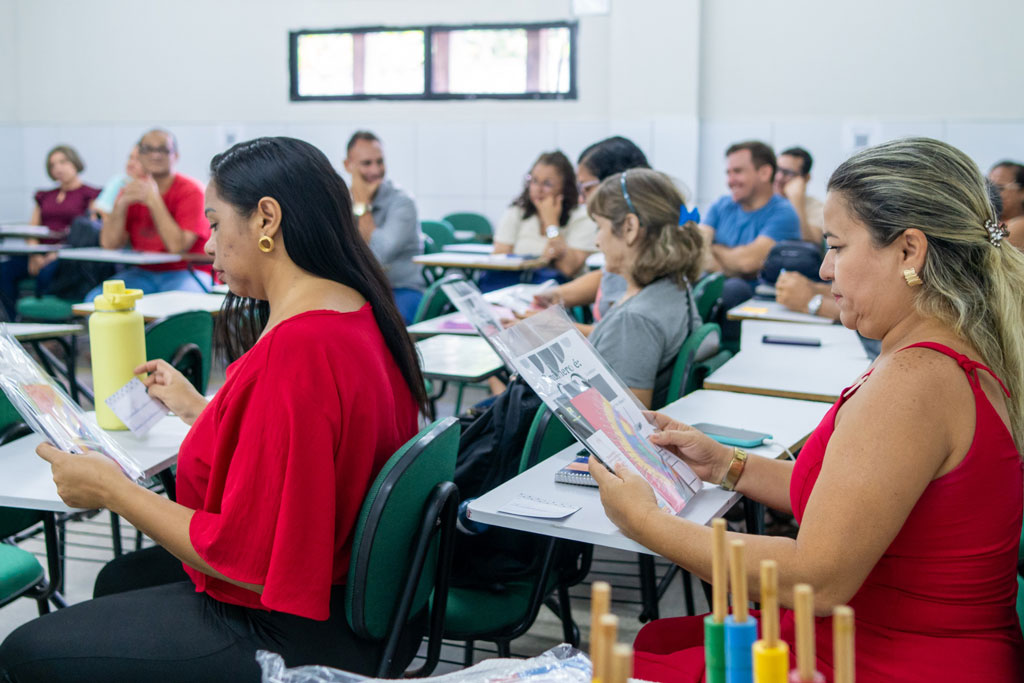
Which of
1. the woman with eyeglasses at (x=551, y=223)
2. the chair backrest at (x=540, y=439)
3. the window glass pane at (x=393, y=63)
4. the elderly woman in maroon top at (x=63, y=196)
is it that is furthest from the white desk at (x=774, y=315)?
the elderly woman in maroon top at (x=63, y=196)

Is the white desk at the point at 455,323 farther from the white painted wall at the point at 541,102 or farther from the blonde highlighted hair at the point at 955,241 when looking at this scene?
the white painted wall at the point at 541,102

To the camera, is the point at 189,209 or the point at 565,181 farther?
the point at 565,181

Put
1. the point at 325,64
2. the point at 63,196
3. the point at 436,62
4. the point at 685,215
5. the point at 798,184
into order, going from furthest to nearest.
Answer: the point at 325,64 < the point at 436,62 < the point at 63,196 < the point at 798,184 < the point at 685,215

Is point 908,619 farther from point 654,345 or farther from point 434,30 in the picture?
point 434,30

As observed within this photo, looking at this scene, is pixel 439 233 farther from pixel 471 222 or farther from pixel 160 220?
pixel 160 220

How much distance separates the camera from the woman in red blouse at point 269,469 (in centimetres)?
137

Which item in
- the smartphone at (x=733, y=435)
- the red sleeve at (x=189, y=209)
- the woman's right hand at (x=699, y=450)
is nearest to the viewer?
the woman's right hand at (x=699, y=450)

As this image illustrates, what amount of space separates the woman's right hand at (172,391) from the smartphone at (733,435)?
40.4 inches

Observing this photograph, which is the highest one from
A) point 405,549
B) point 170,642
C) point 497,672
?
point 497,672

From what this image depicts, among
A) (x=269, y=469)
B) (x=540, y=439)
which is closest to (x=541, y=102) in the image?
Answer: (x=540, y=439)

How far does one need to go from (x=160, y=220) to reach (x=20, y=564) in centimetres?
334

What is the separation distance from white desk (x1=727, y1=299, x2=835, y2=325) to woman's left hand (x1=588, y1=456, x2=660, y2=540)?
244 centimetres

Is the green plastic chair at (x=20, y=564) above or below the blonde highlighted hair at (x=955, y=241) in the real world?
below

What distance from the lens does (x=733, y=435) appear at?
1980 mm
